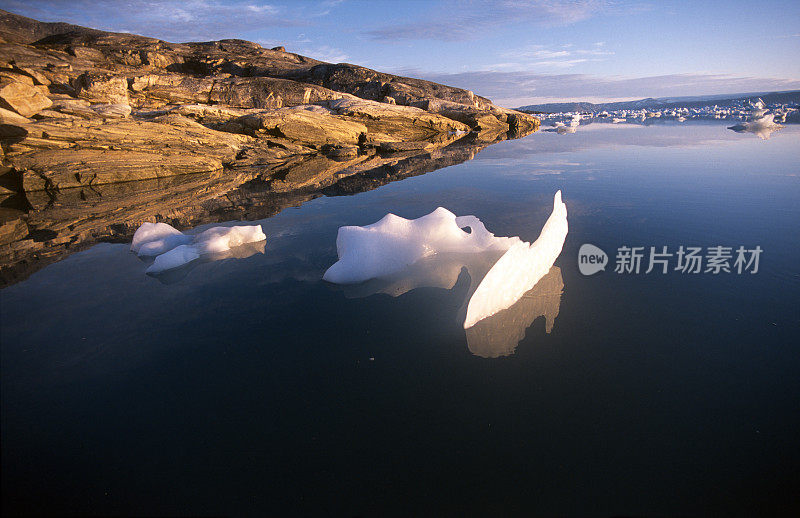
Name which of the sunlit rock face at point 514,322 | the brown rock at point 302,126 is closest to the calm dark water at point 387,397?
the sunlit rock face at point 514,322

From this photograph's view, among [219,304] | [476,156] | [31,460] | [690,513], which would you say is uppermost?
[476,156]

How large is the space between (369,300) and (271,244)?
2836 mm

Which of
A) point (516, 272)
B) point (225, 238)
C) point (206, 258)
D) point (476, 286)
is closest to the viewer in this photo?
point (516, 272)

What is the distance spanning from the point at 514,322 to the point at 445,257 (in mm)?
1781

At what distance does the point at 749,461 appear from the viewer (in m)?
2.20

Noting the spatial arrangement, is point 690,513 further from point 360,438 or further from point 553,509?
point 360,438

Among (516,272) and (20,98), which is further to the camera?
(20,98)

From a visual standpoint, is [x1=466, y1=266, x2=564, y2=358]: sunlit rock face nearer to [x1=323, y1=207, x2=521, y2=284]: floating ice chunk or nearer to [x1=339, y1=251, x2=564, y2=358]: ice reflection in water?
[x1=339, y1=251, x2=564, y2=358]: ice reflection in water

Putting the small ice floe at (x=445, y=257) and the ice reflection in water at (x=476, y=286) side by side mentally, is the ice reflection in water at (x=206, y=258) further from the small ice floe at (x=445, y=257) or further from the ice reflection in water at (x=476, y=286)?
the ice reflection in water at (x=476, y=286)

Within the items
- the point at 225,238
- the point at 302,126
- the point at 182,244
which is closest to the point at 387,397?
the point at 225,238

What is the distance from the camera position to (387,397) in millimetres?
2803

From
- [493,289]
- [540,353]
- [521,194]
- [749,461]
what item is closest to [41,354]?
[493,289]

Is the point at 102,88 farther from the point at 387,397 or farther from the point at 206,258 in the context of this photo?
the point at 387,397

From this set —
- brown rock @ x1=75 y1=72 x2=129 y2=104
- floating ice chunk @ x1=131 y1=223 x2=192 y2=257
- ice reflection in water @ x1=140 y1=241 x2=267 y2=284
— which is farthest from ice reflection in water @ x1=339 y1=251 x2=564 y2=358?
brown rock @ x1=75 y1=72 x2=129 y2=104
